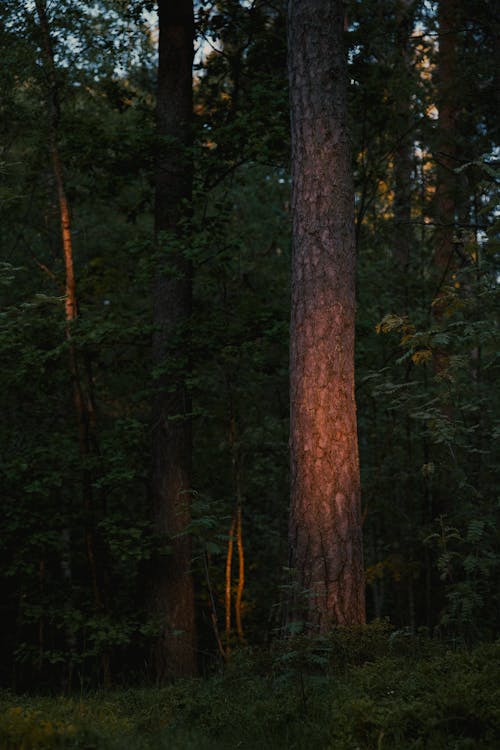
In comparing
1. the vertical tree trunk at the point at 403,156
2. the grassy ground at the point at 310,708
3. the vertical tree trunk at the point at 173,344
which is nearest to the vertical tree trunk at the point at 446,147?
the vertical tree trunk at the point at 403,156

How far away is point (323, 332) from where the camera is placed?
7621 mm

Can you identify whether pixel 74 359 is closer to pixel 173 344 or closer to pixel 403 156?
pixel 173 344

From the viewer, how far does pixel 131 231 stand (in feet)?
53.7

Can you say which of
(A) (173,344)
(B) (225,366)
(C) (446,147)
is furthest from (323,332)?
(C) (446,147)

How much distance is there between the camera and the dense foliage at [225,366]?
24.0ft

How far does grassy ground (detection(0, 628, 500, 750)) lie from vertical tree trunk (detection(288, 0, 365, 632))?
702 mm

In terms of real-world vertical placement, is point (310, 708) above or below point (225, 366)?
below

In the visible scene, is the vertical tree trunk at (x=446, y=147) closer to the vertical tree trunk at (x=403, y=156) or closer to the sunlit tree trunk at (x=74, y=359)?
the vertical tree trunk at (x=403, y=156)

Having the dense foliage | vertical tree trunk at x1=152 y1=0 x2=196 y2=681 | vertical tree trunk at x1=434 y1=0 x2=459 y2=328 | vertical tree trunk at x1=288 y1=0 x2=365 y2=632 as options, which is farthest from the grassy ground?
vertical tree trunk at x1=434 y1=0 x2=459 y2=328

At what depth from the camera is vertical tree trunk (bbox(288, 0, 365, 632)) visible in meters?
7.24

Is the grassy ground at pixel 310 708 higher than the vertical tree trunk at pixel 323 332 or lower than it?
lower

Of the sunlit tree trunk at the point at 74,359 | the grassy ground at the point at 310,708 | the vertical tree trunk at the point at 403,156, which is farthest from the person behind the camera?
the vertical tree trunk at the point at 403,156

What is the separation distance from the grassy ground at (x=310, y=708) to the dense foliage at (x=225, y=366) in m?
0.04

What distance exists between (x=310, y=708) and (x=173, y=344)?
19.8ft
